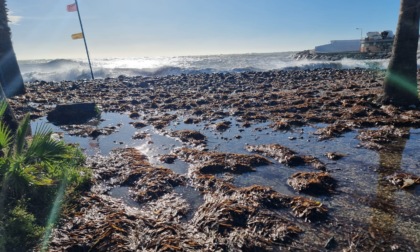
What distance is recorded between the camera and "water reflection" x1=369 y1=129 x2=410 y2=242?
12.2 ft

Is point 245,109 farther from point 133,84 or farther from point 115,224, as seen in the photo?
point 133,84

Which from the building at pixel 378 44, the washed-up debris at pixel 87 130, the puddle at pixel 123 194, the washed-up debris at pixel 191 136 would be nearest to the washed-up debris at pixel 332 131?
the washed-up debris at pixel 191 136

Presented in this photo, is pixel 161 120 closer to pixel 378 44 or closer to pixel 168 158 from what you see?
pixel 168 158

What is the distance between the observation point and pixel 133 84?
24281 millimetres

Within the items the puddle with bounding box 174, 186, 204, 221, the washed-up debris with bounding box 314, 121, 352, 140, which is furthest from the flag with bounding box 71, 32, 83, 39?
the puddle with bounding box 174, 186, 204, 221

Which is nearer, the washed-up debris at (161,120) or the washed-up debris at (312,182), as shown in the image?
the washed-up debris at (312,182)

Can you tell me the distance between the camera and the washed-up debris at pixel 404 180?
4785mm

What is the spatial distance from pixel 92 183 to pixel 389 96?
1019 cm

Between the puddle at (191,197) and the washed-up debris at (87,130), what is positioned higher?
the puddle at (191,197)

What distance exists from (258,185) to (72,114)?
1002 centimetres

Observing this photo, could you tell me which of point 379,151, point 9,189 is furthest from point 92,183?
point 379,151

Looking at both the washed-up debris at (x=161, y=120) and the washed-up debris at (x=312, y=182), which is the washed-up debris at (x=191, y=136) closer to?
the washed-up debris at (x=161, y=120)

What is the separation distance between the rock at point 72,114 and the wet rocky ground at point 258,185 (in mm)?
1670

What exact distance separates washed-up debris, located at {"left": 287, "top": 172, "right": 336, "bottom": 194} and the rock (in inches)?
368
